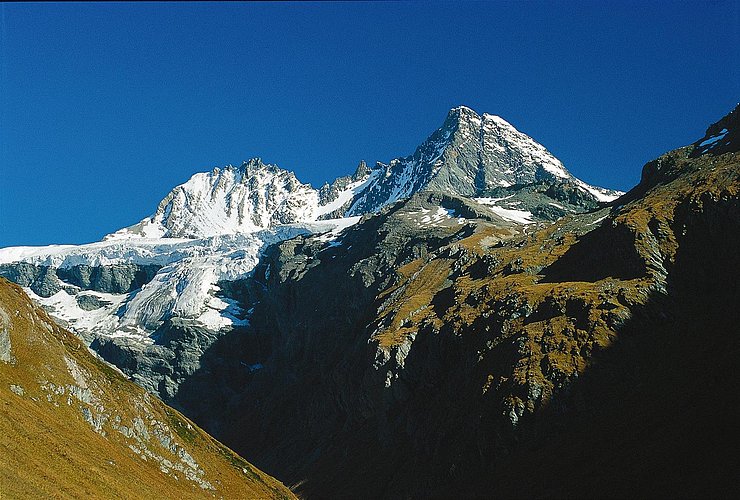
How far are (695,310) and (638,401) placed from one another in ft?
95.8

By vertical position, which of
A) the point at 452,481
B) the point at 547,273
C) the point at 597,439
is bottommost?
the point at 452,481

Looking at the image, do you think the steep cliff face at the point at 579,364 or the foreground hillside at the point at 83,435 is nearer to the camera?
the foreground hillside at the point at 83,435

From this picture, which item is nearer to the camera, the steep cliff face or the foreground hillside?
the foreground hillside

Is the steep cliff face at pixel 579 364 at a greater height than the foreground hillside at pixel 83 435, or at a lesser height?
greater

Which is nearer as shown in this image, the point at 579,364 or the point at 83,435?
the point at 83,435

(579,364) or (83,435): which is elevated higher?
(579,364)

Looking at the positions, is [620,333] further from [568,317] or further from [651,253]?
[651,253]

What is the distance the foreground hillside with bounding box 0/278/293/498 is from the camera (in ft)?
277

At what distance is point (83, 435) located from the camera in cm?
10725

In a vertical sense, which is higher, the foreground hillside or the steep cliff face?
the steep cliff face

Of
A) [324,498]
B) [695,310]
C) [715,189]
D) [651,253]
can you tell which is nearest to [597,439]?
[695,310]

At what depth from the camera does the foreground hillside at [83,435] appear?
84500 millimetres

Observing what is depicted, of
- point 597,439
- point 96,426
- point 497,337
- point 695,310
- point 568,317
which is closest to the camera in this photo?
point 597,439

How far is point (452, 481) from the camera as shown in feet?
418
